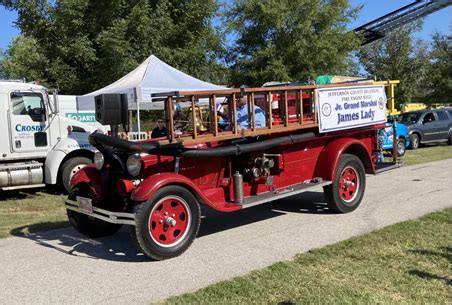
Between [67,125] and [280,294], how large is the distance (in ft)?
30.0

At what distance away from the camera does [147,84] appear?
1334cm

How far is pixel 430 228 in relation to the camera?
22.3ft

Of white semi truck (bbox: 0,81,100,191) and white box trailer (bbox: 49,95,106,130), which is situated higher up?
white box trailer (bbox: 49,95,106,130)

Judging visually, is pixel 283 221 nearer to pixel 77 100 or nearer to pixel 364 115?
pixel 364 115

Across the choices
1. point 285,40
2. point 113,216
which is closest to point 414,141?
point 285,40

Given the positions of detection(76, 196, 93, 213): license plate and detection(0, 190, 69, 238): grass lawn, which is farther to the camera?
detection(0, 190, 69, 238): grass lawn

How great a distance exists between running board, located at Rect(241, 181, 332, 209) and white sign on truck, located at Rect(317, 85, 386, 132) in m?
0.86

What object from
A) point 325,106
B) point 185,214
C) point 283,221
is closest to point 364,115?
point 325,106

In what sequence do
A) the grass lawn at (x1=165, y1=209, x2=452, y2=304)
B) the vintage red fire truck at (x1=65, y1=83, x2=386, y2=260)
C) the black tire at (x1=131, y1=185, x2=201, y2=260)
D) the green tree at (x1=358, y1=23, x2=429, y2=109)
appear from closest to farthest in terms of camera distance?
the grass lawn at (x1=165, y1=209, x2=452, y2=304) → the black tire at (x1=131, y1=185, x2=201, y2=260) → the vintage red fire truck at (x1=65, y1=83, x2=386, y2=260) → the green tree at (x1=358, y1=23, x2=429, y2=109)

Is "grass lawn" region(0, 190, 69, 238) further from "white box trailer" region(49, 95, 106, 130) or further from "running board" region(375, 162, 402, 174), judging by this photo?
"running board" region(375, 162, 402, 174)

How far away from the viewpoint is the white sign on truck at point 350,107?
25.2 ft

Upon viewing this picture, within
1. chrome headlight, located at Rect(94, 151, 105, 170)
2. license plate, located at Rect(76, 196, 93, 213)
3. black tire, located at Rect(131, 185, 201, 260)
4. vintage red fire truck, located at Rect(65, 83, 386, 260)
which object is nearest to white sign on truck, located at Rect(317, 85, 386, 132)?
vintage red fire truck, located at Rect(65, 83, 386, 260)

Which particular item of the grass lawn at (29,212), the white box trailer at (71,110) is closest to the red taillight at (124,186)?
the grass lawn at (29,212)

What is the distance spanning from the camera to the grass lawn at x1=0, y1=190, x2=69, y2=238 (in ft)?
26.6
